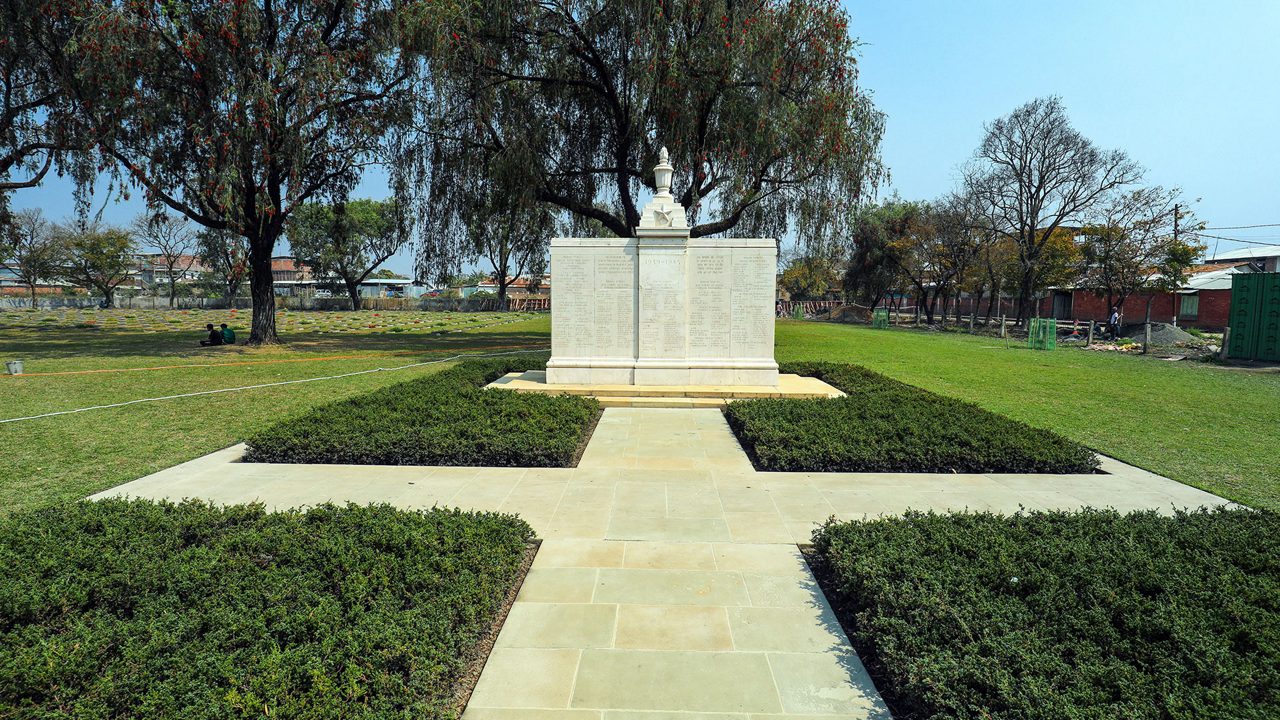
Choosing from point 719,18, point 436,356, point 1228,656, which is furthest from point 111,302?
point 1228,656

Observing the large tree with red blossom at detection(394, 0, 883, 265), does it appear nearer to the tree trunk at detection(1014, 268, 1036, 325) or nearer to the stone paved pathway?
the stone paved pathway

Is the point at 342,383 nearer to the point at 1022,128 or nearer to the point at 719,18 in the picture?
the point at 719,18

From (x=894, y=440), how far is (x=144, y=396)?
39.4 feet

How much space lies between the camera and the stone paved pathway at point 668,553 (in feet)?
8.98

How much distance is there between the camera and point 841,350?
67.9 feet

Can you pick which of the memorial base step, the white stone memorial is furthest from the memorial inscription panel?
the memorial base step

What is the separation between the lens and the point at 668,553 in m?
4.18

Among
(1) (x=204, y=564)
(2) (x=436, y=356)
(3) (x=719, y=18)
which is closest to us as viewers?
(1) (x=204, y=564)

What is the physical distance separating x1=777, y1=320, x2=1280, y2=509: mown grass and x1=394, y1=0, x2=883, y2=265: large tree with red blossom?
575cm

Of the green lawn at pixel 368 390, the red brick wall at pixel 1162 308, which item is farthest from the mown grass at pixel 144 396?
the red brick wall at pixel 1162 308

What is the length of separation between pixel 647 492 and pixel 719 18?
1376 centimetres

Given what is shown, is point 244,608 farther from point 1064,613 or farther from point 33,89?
point 33,89

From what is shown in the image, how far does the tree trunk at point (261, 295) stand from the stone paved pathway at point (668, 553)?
14107mm

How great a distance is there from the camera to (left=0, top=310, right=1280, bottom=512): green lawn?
20.7 ft
